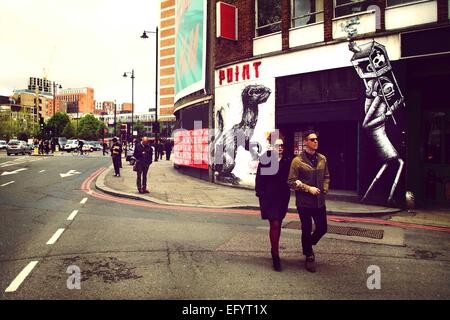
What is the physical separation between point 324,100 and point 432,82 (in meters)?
3.23

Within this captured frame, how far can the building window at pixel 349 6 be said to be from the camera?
1240 centimetres

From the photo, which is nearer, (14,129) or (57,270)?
(57,270)

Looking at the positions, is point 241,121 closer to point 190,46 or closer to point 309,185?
point 190,46

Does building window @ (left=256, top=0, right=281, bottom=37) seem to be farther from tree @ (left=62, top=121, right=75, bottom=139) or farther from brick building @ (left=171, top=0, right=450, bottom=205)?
tree @ (left=62, top=121, right=75, bottom=139)

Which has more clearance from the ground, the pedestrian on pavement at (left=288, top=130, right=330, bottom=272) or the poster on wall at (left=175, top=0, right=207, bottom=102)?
the poster on wall at (left=175, top=0, right=207, bottom=102)

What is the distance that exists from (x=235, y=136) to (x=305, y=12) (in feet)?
17.9

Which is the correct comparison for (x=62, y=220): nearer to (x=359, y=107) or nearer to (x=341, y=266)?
(x=341, y=266)

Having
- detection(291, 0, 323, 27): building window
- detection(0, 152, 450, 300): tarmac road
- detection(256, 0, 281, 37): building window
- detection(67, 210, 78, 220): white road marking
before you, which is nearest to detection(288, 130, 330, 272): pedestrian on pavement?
detection(0, 152, 450, 300): tarmac road

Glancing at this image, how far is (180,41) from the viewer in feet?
80.7

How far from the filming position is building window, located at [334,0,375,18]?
12398mm

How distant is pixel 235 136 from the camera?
54.0 ft

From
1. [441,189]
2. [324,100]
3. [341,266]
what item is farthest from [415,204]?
[341,266]

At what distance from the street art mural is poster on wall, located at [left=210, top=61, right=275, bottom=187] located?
367 centimetres

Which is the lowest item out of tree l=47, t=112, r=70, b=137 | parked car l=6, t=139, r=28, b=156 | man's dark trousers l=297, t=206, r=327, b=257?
man's dark trousers l=297, t=206, r=327, b=257
